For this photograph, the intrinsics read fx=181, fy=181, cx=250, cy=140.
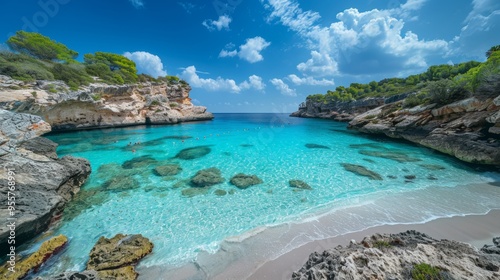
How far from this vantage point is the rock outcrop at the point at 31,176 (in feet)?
17.1

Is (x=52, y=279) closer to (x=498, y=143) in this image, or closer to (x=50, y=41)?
(x=498, y=143)

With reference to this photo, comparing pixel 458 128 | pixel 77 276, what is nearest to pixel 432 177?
pixel 458 128

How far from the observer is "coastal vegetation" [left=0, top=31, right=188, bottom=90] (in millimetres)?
20141

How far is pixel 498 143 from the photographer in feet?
35.7

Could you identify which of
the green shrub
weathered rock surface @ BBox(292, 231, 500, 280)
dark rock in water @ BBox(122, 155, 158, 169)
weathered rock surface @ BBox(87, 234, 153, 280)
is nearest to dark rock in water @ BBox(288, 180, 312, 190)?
weathered rock surface @ BBox(292, 231, 500, 280)

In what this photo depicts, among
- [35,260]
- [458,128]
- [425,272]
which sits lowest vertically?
[35,260]

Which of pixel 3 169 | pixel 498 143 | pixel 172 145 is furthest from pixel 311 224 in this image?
pixel 172 145

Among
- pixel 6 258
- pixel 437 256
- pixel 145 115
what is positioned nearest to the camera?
pixel 437 256

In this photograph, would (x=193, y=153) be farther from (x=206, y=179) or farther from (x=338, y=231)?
(x=338, y=231)

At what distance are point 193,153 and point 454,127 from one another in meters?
20.6

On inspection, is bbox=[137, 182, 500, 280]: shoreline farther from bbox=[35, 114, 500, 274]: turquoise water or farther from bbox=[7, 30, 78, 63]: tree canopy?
bbox=[7, 30, 78, 63]: tree canopy

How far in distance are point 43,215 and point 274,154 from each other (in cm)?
1294

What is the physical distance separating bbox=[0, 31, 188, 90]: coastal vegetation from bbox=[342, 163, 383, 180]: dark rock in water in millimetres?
31322

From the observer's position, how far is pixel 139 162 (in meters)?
12.7
